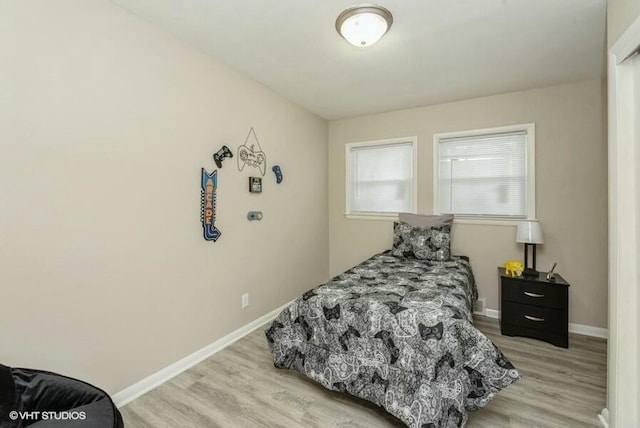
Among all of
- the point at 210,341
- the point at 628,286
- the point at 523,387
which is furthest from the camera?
the point at 210,341

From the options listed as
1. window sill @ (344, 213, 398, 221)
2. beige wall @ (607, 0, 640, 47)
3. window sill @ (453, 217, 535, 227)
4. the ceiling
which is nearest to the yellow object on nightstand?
window sill @ (453, 217, 535, 227)

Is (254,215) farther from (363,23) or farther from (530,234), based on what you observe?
(530,234)

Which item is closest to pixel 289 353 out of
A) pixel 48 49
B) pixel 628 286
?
pixel 628 286

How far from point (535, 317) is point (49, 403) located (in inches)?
134

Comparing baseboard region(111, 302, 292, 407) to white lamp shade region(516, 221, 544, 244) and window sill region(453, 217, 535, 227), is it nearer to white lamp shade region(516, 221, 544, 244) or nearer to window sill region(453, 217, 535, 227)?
window sill region(453, 217, 535, 227)

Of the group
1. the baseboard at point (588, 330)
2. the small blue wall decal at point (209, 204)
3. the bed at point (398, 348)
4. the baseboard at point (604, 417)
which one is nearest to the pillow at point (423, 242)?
the bed at point (398, 348)

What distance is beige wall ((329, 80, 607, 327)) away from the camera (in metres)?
2.84

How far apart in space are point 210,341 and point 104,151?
1.67m

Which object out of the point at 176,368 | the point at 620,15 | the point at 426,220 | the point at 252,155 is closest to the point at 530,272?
the point at 426,220

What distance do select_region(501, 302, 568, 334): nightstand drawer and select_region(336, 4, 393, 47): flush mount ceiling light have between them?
8.50 feet

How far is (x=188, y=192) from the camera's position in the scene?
232 centimetres

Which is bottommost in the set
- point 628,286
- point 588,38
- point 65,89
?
point 628,286

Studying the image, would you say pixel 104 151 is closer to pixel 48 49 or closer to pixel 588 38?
pixel 48 49

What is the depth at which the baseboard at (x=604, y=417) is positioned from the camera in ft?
5.53
